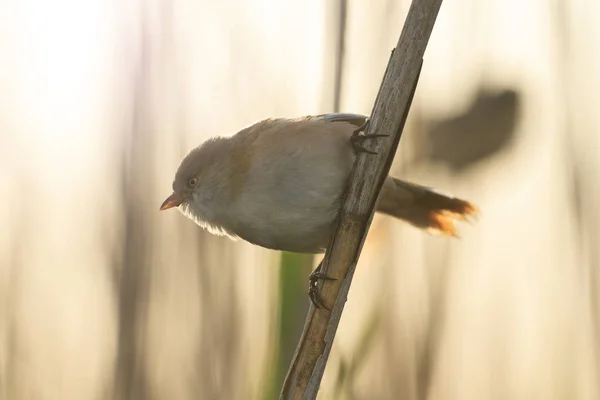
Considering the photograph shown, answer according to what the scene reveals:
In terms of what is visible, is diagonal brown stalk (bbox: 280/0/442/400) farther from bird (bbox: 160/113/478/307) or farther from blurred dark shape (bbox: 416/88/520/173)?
blurred dark shape (bbox: 416/88/520/173)

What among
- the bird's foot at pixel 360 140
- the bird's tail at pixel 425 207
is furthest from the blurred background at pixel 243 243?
the bird's foot at pixel 360 140

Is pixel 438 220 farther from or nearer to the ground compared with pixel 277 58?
nearer to the ground

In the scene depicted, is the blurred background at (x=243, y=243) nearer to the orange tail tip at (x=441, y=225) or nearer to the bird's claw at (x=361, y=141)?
the orange tail tip at (x=441, y=225)

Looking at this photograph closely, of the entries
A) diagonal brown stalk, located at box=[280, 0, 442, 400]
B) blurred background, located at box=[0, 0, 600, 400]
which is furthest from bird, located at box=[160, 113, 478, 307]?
blurred background, located at box=[0, 0, 600, 400]

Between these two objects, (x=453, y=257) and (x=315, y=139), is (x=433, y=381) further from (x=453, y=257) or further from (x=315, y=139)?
(x=315, y=139)

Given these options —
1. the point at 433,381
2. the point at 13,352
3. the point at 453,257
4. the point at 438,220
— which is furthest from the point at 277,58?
the point at 13,352

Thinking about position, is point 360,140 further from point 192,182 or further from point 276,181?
point 192,182
